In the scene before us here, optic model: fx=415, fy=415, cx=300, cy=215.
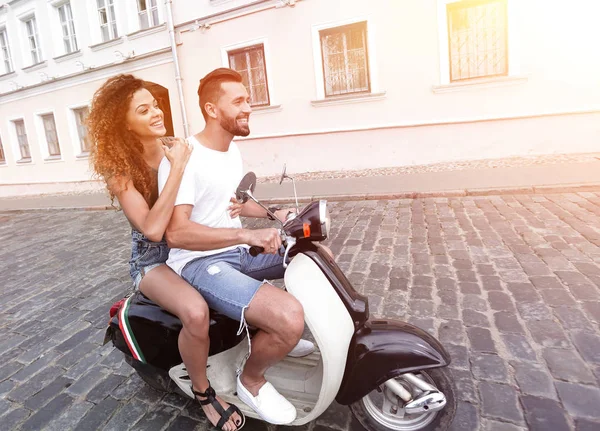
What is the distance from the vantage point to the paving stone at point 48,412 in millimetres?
2428

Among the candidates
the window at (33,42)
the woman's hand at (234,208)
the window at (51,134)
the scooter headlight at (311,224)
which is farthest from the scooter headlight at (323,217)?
the window at (33,42)

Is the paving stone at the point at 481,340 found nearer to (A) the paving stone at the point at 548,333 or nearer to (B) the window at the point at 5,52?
(A) the paving stone at the point at 548,333

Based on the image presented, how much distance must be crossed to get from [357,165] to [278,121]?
2695 millimetres

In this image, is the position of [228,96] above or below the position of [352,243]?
above

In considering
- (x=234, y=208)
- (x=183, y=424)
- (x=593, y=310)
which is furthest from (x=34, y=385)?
(x=593, y=310)

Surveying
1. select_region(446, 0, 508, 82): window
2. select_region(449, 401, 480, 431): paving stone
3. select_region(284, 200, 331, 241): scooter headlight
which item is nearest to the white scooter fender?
select_region(284, 200, 331, 241): scooter headlight

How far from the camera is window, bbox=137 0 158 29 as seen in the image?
13758 millimetres

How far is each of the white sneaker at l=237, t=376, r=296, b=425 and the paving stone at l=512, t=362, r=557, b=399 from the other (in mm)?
1290

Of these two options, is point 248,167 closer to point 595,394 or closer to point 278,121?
point 278,121

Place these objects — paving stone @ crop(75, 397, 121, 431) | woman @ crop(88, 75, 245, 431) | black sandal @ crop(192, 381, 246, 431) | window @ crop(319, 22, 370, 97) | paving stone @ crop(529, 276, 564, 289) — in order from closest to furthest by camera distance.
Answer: woman @ crop(88, 75, 245, 431), black sandal @ crop(192, 381, 246, 431), paving stone @ crop(75, 397, 121, 431), paving stone @ crop(529, 276, 564, 289), window @ crop(319, 22, 370, 97)

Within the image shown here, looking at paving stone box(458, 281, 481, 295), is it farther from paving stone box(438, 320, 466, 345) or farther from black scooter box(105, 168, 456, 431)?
black scooter box(105, 168, 456, 431)

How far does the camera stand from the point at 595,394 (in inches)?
85.2

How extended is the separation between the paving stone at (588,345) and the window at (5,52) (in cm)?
2271

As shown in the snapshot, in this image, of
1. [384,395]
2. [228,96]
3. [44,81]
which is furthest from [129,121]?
[44,81]
